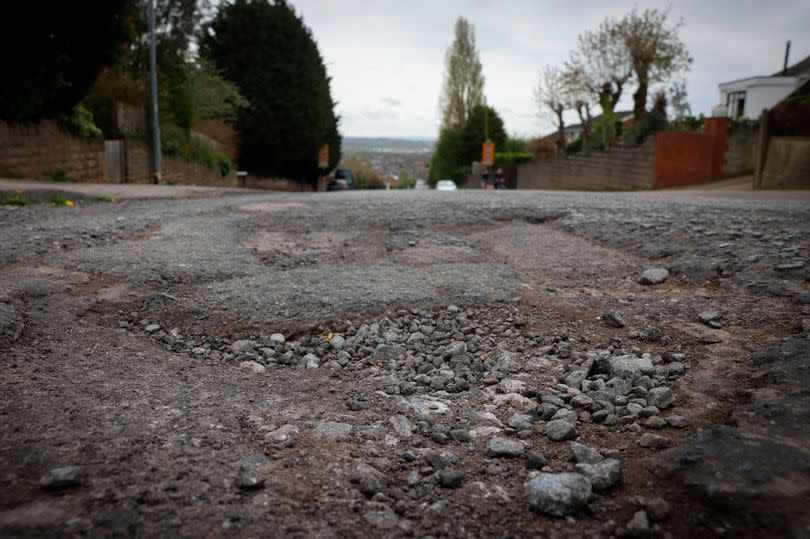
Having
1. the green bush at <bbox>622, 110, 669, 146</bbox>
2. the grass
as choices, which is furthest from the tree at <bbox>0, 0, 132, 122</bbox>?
the green bush at <bbox>622, 110, 669, 146</bbox>

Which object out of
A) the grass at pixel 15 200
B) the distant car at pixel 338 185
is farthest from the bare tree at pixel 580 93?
the grass at pixel 15 200

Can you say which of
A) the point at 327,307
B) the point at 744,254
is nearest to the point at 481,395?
the point at 327,307

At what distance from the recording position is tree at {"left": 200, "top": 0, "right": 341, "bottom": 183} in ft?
86.7

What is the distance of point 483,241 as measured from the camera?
4340mm

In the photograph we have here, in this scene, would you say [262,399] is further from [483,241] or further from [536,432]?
[483,241]

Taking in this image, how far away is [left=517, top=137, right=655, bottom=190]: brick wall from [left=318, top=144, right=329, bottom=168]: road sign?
11932 millimetres

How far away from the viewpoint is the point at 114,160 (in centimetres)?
1468

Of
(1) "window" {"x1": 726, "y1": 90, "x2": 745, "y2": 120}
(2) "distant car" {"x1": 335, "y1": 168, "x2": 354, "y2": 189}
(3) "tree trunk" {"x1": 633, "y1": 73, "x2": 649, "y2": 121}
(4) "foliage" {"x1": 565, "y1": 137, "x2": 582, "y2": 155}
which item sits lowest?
(2) "distant car" {"x1": 335, "y1": 168, "x2": 354, "y2": 189}

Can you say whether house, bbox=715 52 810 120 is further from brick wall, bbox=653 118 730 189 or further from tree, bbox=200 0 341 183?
tree, bbox=200 0 341 183

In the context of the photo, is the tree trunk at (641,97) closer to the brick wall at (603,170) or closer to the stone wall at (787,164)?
the brick wall at (603,170)

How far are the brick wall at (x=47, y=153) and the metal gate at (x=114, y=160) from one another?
43cm

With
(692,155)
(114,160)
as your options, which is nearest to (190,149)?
(114,160)

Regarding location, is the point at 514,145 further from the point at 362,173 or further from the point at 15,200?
the point at 15,200

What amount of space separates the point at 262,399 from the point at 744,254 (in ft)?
9.36
